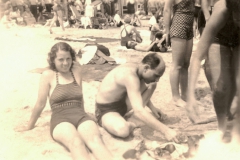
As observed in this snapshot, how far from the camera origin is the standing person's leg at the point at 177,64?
5.20 feet

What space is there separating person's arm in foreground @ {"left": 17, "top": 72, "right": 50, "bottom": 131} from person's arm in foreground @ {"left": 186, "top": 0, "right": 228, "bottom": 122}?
725 millimetres

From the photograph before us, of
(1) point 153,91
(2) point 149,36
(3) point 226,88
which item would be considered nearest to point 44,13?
(2) point 149,36

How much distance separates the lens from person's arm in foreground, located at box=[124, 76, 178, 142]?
148 cm

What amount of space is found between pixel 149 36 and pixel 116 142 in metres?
0.61

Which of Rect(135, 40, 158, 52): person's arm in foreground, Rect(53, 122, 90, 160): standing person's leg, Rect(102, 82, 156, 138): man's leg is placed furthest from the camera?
Rect(135, 40, 158, 52): person's arm in foreground

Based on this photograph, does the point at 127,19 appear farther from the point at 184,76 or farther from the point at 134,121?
the point at 134,121

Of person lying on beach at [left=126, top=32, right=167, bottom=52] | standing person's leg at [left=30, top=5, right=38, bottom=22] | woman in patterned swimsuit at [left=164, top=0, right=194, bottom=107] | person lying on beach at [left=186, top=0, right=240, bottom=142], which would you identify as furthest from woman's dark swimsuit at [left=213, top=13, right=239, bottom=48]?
standing person's leg at [left=30, top=5, right=38, bottom=22]

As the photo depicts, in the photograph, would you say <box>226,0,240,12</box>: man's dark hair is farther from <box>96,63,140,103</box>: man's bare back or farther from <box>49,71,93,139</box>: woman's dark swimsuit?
<box>49,71,93,139</box>: woman's dark swimsuit

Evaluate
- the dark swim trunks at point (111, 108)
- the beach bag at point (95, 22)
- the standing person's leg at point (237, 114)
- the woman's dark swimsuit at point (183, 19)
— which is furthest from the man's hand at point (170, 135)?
the beach bag at point (95, 22)

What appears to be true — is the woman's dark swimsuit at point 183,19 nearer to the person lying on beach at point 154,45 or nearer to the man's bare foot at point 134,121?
the person lying on beach at point 154,45

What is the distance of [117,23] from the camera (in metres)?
1.73

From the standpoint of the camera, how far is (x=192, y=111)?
1.59m

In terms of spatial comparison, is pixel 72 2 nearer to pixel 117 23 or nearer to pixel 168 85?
pixel 117 23

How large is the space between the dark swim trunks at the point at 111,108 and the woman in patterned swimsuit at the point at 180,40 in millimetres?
271
